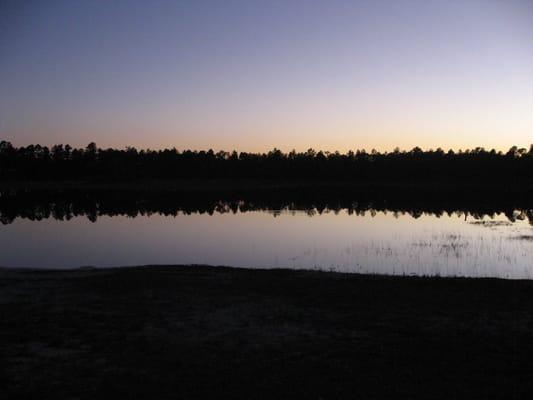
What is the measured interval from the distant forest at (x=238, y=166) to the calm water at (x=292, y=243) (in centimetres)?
8380

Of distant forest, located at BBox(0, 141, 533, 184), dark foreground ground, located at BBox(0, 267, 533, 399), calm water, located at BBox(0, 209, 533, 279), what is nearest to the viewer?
dark foreground ground, located at BBox(0, 267, 533, 399)

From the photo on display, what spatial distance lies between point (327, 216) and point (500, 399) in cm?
3593

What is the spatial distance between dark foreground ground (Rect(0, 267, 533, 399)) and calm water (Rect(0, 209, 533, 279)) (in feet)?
24.2

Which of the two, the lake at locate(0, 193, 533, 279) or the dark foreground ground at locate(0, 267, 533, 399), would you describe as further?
the lake at locate(0, 193, 533, 279)

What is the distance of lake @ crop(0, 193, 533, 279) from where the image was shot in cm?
2123

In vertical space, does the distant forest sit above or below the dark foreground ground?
above

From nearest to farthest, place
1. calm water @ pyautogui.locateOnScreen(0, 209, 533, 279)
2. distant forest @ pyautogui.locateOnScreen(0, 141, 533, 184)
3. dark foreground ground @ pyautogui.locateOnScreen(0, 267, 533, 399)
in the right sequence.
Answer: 1. dark foreground ground @ pyautogui.locateOnScreen(0, 267, 533, 399)
2. calm water @ pyautogui.locateOnScreen(0, 209, 533, 279)
3. distant forest @ pyautogui.locateOnScreen(0, 141, 533, 184)

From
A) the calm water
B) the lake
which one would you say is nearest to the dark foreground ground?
the lake

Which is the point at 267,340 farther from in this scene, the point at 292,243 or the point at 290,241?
the point at 290,241

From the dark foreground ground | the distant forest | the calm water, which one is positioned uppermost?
the distant forest

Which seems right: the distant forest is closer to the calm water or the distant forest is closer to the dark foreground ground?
the calm water

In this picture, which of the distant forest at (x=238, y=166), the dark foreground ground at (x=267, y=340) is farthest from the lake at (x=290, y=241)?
the distant forest at (x=238, y=166)

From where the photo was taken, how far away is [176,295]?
12148mm

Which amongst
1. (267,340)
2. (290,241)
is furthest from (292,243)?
(267,340)
